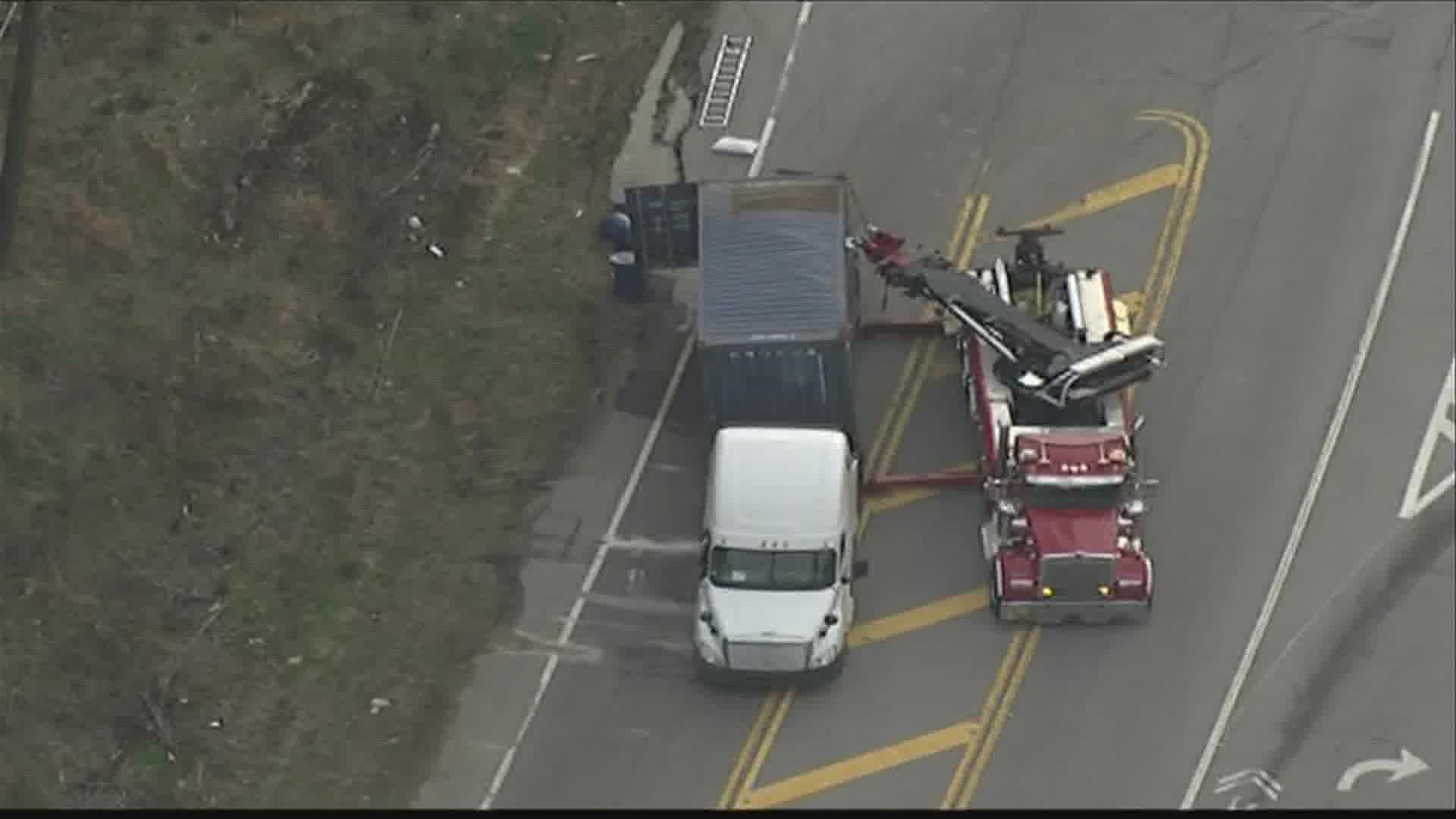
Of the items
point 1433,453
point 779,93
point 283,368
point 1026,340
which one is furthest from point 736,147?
point 1433,453

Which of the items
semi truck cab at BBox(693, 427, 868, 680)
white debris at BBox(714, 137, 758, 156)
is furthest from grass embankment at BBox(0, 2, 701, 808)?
semi truck cab at BBox(693, 427, 868, 680)

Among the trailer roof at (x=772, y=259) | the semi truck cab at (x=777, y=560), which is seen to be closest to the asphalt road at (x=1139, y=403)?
the semi truck cab at (x=777, y=560)

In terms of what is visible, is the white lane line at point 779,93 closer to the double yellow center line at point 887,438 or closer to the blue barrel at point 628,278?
the blue barrel at point 628,278

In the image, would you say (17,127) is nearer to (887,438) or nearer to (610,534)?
(610,534)

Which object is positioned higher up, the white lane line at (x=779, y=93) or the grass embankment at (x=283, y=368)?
the white lane line at (x=779, y=93)

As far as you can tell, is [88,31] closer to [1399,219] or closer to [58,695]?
[58,695]

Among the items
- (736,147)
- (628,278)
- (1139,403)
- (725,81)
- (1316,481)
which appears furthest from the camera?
(725,81)
